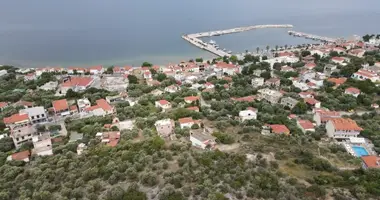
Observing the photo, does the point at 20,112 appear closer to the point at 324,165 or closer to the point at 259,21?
the point at 324,165

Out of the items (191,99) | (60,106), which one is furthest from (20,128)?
(191,99)

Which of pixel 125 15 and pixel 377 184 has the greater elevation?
pixel 125 15

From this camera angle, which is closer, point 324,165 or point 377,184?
point 377,184

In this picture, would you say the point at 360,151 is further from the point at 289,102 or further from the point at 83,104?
the point at 83,104

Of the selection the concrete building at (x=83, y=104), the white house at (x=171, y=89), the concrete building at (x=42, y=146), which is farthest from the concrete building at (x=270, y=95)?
the concrete building at (x=42, y=146)

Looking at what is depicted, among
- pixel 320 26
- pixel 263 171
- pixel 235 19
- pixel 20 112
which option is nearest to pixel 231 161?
pixel 263 171

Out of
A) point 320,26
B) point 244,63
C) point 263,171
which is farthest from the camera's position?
point 320,26

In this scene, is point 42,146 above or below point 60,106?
below

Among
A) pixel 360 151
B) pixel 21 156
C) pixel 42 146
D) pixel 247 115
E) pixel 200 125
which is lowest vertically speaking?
pixel 360 151

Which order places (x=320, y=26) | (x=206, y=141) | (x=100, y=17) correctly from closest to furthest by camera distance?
(x=206, y=141), (x=320, y=26), (x=100, y=17)
